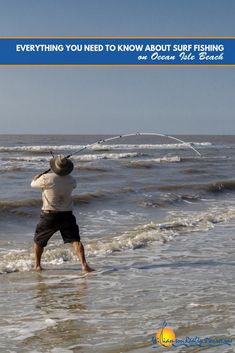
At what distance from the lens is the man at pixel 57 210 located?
6777 mm

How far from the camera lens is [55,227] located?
6859 millimetres

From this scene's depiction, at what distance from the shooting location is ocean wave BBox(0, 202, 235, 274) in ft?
24.1

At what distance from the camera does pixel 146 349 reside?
13.3 ft

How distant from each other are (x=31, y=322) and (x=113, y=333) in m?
0.81

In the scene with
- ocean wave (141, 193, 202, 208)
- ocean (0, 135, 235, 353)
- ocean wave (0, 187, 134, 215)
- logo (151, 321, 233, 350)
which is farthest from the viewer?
ocean wave (141, 193, 202, 208)

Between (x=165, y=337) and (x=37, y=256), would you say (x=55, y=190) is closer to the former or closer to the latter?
(x=37, y=256)

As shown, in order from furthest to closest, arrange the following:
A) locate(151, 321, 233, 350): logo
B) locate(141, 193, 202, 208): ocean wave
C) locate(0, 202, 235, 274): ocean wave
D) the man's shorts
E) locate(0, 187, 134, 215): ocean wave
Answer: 1. locate(141, 193, 202, 208): ocean wave
2. locate(0, 187, 134, 215): ocean wave
3. locate(0, 202, 235, 274): ocean wave
4. the man's shorts
5. locate(151, 321, 233, 350): logo

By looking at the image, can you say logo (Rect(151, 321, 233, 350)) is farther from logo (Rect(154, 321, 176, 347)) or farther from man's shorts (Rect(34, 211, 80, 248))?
man's shorts (Rect(34, 211, 80, 248))

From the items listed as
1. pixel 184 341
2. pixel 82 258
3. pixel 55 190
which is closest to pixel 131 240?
pixel 82 258

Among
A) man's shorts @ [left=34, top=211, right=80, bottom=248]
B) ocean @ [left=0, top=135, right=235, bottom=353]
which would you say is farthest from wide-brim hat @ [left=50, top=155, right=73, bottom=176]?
ocean @ [left=0, top=135, right=235, bottom=353]

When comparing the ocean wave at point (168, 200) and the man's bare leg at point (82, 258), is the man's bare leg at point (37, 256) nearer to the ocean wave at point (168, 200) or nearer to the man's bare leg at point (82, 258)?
the man's bare leg at point (82, 258)

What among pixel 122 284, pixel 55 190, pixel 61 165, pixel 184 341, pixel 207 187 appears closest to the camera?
pixel 184 341

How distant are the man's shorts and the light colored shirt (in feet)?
0.30

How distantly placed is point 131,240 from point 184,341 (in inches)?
183
